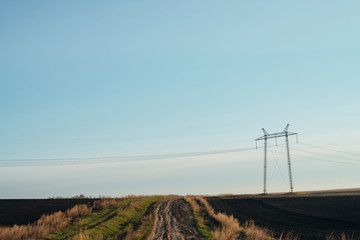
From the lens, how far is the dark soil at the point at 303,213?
30.0m

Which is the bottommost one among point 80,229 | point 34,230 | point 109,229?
point 109,229

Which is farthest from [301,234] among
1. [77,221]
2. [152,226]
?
[77,221]

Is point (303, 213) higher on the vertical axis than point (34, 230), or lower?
lower

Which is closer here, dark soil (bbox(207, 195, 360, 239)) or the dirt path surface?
the dirt path surface

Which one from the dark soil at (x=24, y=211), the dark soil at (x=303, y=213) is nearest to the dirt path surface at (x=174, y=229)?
the dark soil at (x=303, y=213)

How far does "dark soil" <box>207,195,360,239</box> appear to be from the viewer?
98.4ft

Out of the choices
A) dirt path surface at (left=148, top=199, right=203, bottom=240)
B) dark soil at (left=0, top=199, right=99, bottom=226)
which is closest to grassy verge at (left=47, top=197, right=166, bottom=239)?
dirt path surface at (left=148, top=199, right=203, bottom=240)

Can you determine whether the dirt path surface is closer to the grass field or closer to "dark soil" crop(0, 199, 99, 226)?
the grass field

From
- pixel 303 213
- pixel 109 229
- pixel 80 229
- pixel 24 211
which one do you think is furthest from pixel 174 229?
pixel 303 213

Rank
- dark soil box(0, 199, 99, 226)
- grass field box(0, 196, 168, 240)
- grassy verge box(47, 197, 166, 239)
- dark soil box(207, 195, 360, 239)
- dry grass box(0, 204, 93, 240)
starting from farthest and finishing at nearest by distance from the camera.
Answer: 1. dark soil box(207, 195, 360, 239)
2. dark soil box(0, 199, 99, 226)
3. grassy verge box(47, 197, 166, 239)
4. grass field box(0, 196, 168, 240)
5. dry grass box(0, 204, 93, 240)

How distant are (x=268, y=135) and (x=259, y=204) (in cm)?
3237

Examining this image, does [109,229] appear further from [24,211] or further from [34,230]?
[24,211]

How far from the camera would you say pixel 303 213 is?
42375 mm

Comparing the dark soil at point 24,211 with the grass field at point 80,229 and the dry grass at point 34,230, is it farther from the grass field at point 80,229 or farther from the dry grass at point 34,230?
the dry grass at point 34,230
